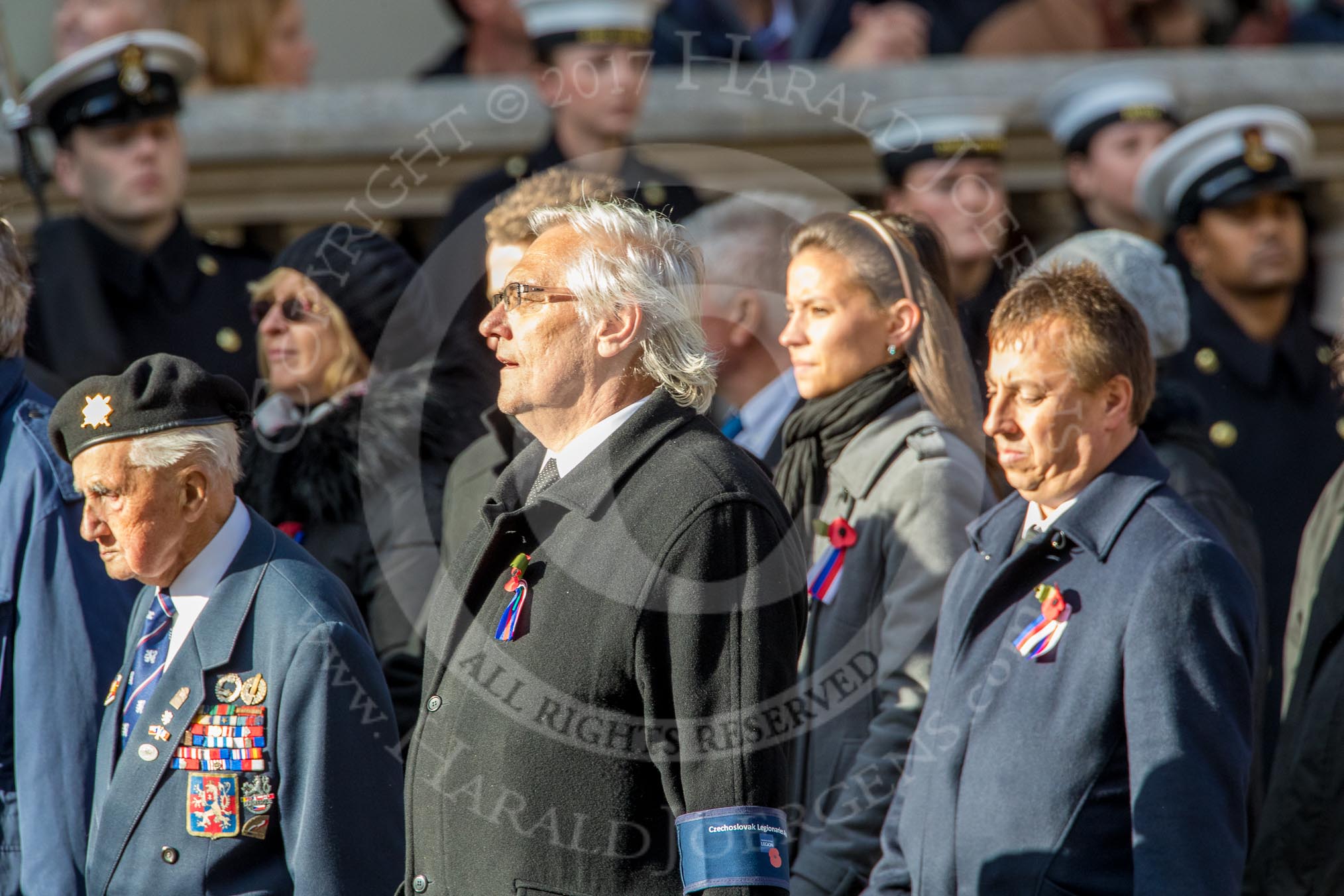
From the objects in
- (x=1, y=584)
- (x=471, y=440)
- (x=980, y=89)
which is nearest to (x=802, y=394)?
(x=471, y=440)

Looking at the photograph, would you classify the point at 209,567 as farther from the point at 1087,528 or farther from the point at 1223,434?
the point at 1223,434

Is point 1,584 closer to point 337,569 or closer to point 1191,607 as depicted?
point 337,569

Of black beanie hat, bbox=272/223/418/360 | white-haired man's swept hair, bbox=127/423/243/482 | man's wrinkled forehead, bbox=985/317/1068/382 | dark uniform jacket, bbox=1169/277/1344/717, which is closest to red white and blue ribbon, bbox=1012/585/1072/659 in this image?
man's wrinkled forehead, bbox=985/317/1068/382

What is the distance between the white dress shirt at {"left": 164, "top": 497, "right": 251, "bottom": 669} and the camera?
10.6 feet

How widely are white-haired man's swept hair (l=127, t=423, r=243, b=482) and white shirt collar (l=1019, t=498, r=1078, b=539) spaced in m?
1.48

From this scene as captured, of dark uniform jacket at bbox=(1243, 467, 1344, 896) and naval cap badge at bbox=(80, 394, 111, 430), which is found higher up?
naval cap badge at bbox=(80, 394, 111, 430)

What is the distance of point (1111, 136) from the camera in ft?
19.6

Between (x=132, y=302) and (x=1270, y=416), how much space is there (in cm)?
344

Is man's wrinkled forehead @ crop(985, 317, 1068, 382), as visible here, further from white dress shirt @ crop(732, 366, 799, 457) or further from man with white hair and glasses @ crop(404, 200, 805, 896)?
white dress shirt @ crop(732, 366, 799, 457)

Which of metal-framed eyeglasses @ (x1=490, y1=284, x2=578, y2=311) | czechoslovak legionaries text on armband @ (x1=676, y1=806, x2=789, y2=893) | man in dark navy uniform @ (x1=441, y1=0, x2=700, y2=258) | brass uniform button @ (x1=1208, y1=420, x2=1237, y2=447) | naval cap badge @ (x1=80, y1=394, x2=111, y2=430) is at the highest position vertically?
man in dark navy uniform @ (x1=441, y1=0, x2=700, y2=258)

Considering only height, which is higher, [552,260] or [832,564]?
[552,260]

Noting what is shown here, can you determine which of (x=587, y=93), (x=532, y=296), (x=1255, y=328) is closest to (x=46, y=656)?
(x=532, y=296)

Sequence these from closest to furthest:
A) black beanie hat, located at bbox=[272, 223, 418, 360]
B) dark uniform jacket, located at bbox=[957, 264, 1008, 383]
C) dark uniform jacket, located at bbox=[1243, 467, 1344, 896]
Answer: dark uniform jacket, located at bbox=[1243, 467, 1344, 896] < dark uniform jacket, located at bbox=[957, 264, 1008, 383] < black beanie hat, located at bbox=[272, 223, 418, 360]

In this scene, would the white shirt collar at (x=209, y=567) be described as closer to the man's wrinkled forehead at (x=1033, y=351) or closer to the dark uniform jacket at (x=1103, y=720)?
the dark uniform jacket at (x=1103, y=720)
